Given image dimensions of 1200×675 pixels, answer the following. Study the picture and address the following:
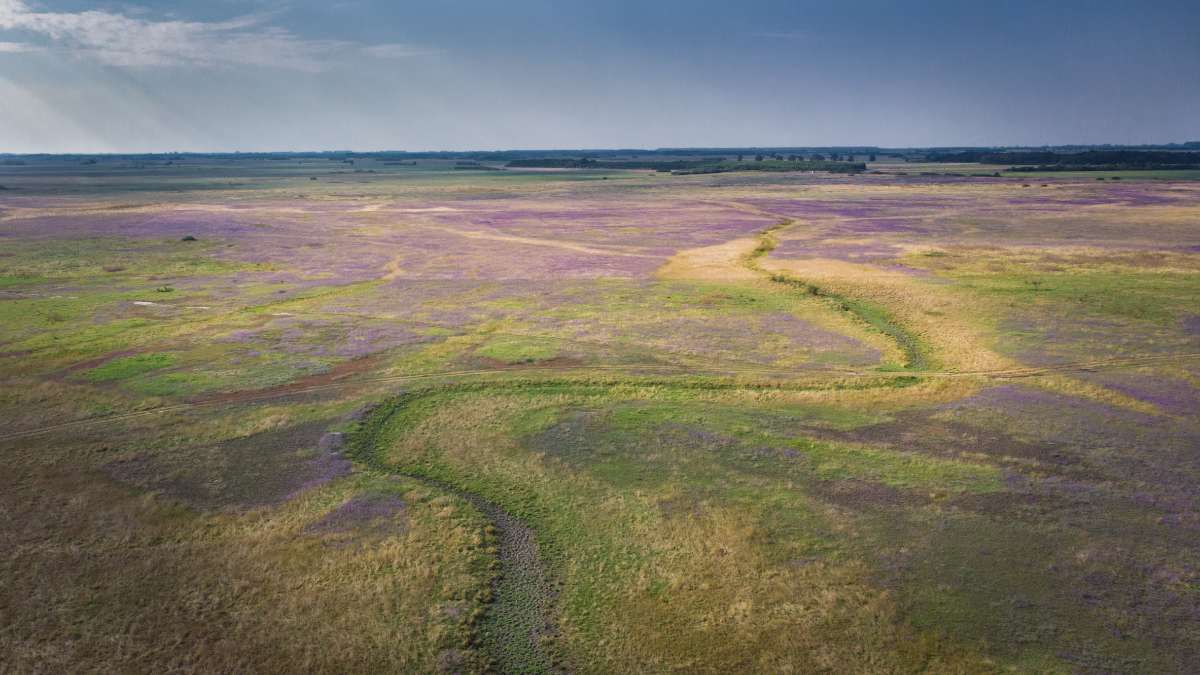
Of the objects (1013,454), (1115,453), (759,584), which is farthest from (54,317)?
(1115,453)

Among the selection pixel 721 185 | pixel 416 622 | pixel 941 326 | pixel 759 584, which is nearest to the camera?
pixel 416 622

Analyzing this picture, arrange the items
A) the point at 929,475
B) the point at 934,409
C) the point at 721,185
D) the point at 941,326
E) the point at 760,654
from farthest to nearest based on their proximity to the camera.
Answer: the point at 721,185 → the point at 941,326 → the point at 934,409 → the point at 929,475 → the point at 760,654

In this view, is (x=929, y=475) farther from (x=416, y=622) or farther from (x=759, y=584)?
(x=416, y=622)

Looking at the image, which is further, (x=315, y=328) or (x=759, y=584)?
(x=315, y=328)

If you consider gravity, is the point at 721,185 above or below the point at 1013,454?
above

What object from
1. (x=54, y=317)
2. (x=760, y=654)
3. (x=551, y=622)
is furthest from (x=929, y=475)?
(x=54, y=317)

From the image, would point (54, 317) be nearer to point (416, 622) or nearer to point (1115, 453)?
point (416, 622)
